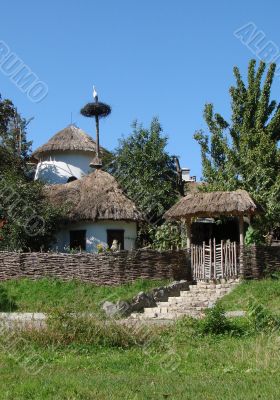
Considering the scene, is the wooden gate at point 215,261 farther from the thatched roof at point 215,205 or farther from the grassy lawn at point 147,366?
the grassy lawn at point 147,366

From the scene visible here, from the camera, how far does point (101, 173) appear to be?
87.9 ft

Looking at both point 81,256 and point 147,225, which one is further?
point 147,225

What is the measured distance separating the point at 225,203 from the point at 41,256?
6.98m

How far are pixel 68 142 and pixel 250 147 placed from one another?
382 inches

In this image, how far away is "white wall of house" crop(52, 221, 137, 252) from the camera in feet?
81.3

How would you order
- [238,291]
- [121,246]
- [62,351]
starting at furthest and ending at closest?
[121,246] → [238,291] → [62,351]

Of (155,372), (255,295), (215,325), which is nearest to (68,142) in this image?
(255,295)

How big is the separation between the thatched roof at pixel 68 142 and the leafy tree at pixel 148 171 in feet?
6.20

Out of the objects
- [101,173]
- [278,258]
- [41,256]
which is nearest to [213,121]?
[101,173]

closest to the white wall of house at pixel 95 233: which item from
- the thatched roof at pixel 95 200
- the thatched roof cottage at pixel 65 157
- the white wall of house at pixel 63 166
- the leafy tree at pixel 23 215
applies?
the thatched roof at pixel 95 200

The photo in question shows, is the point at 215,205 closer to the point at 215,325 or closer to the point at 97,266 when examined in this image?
the point at 97,266

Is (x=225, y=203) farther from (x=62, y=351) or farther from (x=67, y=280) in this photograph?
A: (x=62, y=351)

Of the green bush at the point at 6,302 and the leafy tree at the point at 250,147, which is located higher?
the leafy tree at the point at 250,147

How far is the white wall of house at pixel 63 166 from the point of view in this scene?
30938 millimetres
